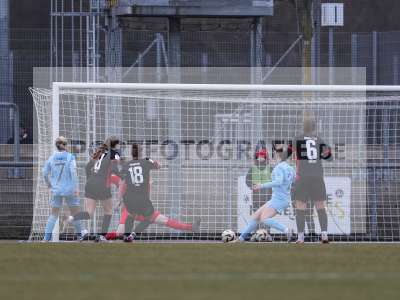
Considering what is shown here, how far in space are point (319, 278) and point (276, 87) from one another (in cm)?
934

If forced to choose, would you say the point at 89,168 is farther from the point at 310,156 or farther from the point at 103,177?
the point at 310,156

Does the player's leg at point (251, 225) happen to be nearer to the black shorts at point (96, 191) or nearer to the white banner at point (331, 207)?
the white banner at point (331, 207)

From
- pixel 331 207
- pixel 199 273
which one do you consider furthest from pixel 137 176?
pixel 199 273

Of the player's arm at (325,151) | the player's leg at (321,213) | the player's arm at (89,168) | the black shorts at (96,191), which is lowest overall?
the player's leg at (321,213)

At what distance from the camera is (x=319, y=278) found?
A: 9.90m

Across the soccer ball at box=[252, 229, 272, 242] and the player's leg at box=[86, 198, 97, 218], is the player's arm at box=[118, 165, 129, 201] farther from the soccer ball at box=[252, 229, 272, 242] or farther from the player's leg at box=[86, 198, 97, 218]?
the soccer ball at box=[252, 229, 272, 242]

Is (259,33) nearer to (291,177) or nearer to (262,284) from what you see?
(291,177)

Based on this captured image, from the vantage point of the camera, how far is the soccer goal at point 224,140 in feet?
62.6

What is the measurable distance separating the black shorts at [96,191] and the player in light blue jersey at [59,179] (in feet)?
0.67

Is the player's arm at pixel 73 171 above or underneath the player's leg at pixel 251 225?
above

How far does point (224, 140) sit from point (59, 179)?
9.08 ft

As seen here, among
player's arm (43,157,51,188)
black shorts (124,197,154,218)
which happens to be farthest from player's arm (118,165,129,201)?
player's arm (43,157,51,188)

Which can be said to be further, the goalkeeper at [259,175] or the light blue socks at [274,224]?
the goalkeeper at [259,175]

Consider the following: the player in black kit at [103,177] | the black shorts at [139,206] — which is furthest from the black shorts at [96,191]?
the black shorts at [139,206]
